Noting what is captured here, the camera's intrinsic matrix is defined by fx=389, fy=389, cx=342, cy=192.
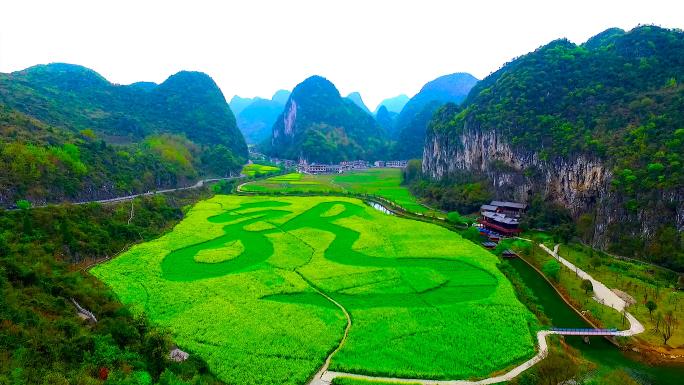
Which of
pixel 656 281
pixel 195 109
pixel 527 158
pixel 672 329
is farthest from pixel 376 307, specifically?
pixel 195 109

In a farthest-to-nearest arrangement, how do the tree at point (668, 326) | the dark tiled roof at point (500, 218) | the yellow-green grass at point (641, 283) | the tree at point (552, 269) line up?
the dark tiled roof at point (500, 218)
the tree at point (552, 269)
the yellow-green grass at point (641, 283)
the tree at point (668, 326)

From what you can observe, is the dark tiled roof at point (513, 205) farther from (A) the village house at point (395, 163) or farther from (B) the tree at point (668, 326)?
(A) the village house at point (395, 163)

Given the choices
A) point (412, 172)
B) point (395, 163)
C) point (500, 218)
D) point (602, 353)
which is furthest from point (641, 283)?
point (395, 163)

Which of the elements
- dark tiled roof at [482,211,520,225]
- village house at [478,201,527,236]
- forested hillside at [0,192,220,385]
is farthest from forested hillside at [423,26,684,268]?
forested hillside at [0,192,220,385]

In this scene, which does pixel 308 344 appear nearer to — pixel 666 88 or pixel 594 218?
pixel 594 218

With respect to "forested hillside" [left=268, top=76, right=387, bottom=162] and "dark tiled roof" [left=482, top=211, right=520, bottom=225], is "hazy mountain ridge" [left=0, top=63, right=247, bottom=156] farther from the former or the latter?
"dark tiled roof" [left=482, top=211, right=520, bottom=225]

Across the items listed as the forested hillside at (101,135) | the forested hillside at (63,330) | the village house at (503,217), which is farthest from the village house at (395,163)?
the forested hillside at (63,330)
